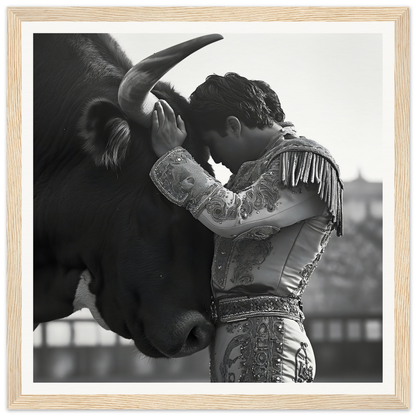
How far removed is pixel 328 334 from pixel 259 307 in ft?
1.08

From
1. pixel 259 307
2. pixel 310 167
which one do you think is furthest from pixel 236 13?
pixel 259 307

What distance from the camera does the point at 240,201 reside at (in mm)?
1806

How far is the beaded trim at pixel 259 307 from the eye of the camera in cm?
188

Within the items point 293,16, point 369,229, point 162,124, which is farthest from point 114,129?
point 369,229

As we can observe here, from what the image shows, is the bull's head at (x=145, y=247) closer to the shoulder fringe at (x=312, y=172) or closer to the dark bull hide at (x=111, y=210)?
the dark bull hide at (x=111, y=210)

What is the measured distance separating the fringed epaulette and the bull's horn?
31cm

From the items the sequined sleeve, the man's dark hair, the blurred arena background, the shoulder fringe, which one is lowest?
the blurred arena background

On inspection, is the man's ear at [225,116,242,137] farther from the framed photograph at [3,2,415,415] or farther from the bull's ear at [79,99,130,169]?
the bull's ear at [79,99,130,169]

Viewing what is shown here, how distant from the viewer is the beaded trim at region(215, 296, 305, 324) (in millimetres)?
1875

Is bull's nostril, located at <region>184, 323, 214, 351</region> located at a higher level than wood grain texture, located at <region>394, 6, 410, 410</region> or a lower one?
lower

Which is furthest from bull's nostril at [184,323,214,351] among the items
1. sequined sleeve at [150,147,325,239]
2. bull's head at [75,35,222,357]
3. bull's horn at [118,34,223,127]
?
bull's horn at [118,34,223,127]

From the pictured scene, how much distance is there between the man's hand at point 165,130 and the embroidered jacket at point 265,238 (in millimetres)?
44

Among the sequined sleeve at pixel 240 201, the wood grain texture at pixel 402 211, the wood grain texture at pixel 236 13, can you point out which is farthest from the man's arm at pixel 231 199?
the wood grain texture at pixel 236 13

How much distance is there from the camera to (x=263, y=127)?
6.39ft
